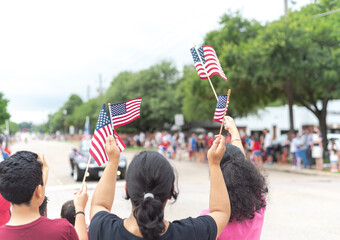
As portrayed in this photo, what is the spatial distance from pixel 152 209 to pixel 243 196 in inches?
34.1

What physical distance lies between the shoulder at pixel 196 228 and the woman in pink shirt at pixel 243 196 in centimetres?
41

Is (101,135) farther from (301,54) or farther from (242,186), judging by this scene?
(301,54)

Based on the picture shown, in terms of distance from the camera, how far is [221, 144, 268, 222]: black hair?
7.75 ft

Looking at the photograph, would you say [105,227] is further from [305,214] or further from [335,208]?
[335,208]

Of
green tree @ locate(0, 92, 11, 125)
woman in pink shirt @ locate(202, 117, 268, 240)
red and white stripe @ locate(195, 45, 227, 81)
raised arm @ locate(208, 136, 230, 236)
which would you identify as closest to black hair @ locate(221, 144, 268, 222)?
woman in pink shirt @ locate(202, 117, 268, 240)

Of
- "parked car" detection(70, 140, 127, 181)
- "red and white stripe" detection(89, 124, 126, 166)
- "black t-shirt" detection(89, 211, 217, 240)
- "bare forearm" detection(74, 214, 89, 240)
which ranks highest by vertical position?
"red and white stripe" detection(89, 124, 126, 166)

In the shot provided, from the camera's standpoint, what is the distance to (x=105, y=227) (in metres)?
1.82

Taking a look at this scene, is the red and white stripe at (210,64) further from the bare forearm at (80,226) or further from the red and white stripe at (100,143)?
the bare forearm at (80,226)

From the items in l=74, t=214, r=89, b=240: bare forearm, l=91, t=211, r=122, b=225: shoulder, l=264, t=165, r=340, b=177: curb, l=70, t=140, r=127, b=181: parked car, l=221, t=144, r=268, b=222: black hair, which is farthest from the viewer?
l=264, t=165, r=340, b=177: curb

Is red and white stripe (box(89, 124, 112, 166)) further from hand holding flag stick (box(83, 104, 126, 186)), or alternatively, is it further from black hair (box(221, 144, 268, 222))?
black hair (box(221, 144, 268, 222))

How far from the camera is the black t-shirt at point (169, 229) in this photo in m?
1.77

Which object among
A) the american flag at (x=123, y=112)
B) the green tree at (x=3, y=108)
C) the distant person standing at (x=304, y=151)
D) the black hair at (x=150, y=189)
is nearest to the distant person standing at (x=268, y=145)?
the distant person standing at (x=304, y=151)

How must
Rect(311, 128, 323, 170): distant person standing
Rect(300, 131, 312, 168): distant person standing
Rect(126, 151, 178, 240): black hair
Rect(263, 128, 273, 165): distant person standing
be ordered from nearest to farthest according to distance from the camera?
Rect(126, 151, 178, 240): black hair → Rect(311, 128, 323, 170): distant person standing → Rect(300, 131, 312, 168): distant person standing → Rect(263, 128, 273, 165): distant person standing

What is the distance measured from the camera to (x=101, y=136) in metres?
2.92
